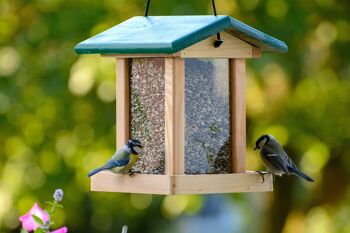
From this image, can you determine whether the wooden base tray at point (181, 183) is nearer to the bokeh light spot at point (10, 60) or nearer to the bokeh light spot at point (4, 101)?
the bokeh light spot at point (4, 101)

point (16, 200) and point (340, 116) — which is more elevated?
point (340, 116)

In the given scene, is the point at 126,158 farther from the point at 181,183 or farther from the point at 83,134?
the point at 83,134

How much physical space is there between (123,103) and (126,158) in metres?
0.44

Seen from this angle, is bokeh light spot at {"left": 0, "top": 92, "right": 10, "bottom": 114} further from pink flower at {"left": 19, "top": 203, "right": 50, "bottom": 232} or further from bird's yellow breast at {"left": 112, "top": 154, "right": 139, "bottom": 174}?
pink flower at {"left": 19, "top": 203, "right": 50, "bottom": 232}

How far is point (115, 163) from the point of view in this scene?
4.51 meters

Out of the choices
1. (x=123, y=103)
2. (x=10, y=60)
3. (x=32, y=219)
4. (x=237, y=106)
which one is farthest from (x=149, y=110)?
(x=10, y=60)

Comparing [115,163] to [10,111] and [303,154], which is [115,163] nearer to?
[10,111]

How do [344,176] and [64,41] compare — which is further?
[344,176]

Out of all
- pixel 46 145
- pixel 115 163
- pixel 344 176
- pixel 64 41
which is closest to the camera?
pixel 115 163

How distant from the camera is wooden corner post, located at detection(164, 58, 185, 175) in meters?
4.49

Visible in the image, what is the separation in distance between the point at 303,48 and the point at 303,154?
4.45 feet

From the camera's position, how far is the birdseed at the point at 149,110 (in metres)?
4.60

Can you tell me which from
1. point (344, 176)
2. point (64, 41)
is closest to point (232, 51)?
point (64, 41)

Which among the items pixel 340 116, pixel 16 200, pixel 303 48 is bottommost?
pixel 16 200
